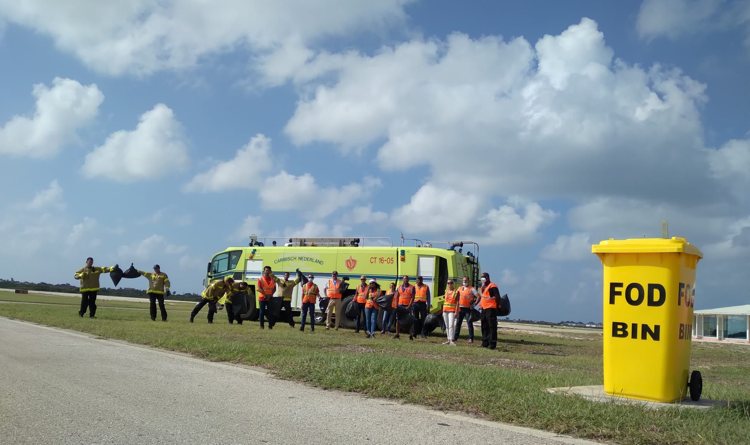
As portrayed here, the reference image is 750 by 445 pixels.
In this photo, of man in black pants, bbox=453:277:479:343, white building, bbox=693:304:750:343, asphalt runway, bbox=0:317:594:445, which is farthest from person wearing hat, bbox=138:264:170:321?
white building, bbox=693:304:750:343

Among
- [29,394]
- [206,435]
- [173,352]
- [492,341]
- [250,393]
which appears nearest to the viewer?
[206,435]

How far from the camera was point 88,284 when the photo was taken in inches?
798

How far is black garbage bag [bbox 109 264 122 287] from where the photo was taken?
21.7 metres

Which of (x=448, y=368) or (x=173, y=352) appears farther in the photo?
(x=173, y=352)

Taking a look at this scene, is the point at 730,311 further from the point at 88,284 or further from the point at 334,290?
the point at 88,284

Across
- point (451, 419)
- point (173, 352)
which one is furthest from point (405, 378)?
A: point (173, 352)

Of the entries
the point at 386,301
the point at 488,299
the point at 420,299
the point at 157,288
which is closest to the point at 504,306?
the point at 488,299

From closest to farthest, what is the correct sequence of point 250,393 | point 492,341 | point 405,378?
point 250,393
point 405,378
point 492,341

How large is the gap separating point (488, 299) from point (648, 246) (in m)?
9.98

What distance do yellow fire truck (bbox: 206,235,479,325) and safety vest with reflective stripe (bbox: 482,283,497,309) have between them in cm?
581

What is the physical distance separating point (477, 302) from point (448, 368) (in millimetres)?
9749

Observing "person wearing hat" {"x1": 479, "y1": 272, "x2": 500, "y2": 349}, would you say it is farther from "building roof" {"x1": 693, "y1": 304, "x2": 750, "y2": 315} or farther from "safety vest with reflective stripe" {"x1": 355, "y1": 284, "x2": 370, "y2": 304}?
"building roof" {"x1": 693, "y1": 304, "x2": 750, "y2": 315}

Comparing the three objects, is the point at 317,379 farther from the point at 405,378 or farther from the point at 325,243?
the point at 325,243

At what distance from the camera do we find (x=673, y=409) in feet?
20.8
